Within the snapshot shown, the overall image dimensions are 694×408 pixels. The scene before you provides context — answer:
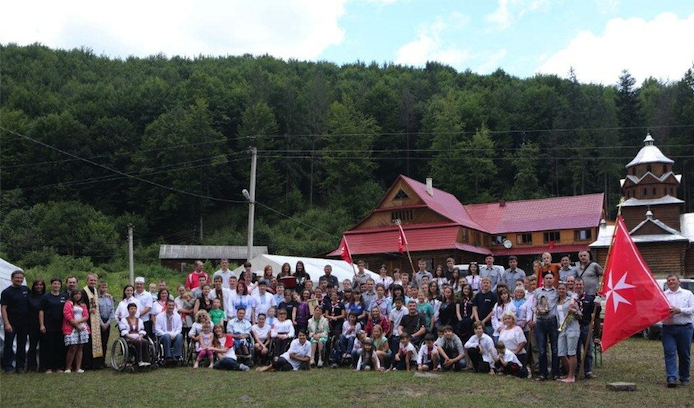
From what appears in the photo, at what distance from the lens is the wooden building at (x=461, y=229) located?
162 feet

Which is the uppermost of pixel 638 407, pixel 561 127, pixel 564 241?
pixel 561 127

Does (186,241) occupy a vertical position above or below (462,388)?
above

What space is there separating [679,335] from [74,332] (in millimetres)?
10568

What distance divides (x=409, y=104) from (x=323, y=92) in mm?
10755

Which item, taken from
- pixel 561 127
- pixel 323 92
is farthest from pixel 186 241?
pixel 561 127

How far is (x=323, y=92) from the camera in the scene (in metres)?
87.7

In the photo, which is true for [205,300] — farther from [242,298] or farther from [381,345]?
[381,345]

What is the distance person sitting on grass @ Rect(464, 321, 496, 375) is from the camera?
12898 millimetres

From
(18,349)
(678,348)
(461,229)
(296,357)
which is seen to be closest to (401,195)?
(461,229)

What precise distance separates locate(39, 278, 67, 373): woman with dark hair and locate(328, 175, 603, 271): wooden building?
A: 3550cm

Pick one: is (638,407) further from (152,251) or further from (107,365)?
(152,251)

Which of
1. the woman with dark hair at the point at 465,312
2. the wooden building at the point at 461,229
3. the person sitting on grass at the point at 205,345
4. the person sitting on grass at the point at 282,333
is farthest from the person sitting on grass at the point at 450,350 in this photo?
the wooden building at the point at 461,229

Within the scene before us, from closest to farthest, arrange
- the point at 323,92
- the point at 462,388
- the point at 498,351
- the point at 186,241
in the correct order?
the point at 462,388, the point at 498,351, the point at 186,241, the point at 323,92

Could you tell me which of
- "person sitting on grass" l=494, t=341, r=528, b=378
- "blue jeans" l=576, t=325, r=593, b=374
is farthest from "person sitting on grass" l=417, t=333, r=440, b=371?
"blue jeans" l=576, t=325, r=593, b=374
